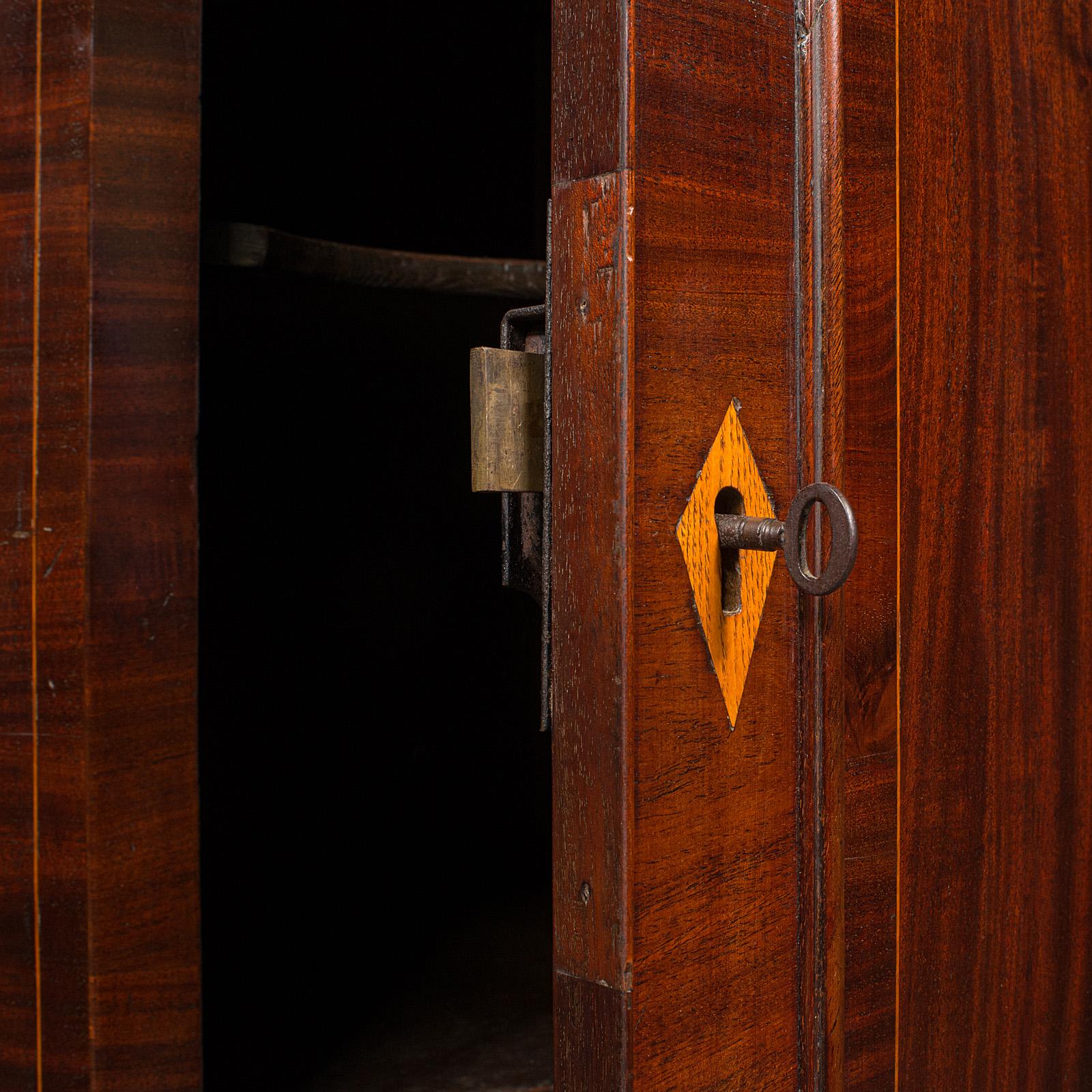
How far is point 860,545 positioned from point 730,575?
8cm

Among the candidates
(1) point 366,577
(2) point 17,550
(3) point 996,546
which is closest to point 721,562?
(3) point 996,546

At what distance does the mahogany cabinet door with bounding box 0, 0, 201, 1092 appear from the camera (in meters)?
0.58

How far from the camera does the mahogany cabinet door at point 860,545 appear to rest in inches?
20.4

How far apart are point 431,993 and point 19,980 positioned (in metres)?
0.44

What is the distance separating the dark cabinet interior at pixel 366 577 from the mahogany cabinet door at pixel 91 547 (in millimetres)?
302

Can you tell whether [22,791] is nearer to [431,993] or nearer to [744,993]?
[744,993]

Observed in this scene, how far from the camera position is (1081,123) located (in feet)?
2.48

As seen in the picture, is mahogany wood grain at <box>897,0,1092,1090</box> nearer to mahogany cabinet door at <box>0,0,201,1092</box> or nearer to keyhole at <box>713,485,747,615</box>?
keyhole at <box>713,485,747,615</box>

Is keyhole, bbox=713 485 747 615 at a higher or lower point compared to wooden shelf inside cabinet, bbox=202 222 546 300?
lower

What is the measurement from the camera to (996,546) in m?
0.70

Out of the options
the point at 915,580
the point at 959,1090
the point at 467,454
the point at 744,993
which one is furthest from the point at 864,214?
the point at 467,454

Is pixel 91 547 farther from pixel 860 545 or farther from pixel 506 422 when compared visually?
pixel 860 545

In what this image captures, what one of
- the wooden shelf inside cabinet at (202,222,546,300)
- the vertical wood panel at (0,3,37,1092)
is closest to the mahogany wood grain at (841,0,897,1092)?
the wooden shelf inside cabinet at (202,222,546,300)

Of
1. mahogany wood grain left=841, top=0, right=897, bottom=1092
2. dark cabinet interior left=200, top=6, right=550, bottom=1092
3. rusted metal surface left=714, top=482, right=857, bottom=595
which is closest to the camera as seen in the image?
rusted metal surface left=714, top=482, right=857, bottom=595
